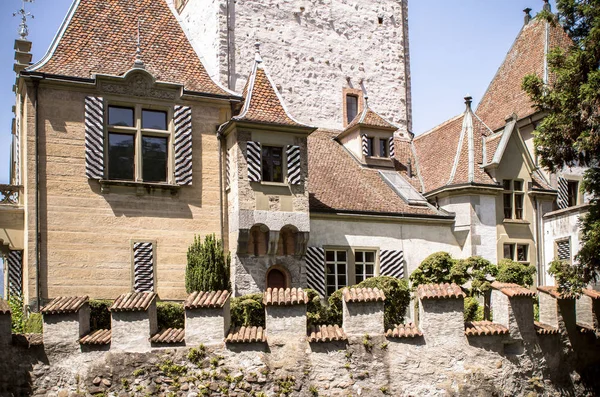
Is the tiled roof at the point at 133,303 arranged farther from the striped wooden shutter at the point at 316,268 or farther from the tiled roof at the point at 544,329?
the striped wooden shutter at the point at 316,268

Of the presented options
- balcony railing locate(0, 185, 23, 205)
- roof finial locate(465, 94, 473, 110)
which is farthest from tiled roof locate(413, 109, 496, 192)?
balcony railing locate(0, 185, 23, 205)

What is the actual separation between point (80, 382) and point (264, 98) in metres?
11.3

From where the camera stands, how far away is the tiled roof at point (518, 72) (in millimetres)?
31078

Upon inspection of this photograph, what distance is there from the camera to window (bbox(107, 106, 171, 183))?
21.4 metres

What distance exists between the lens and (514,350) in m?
16.6

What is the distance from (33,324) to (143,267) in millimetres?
3951

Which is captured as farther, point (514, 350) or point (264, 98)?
point (264, 98)

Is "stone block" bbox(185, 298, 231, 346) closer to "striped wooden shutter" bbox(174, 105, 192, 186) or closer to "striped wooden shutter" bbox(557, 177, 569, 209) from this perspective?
"striped wooden shutter" bbox(174, 105, 192, 186)

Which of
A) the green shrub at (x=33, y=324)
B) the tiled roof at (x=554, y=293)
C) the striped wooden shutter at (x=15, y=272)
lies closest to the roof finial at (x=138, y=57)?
the striped wooden shutter at (x=15, y=272)

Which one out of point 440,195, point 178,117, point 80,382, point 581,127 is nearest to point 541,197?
point 440,195

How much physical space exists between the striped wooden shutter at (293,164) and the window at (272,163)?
9.6 inches

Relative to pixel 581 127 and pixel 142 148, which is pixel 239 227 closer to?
pixel 142 148

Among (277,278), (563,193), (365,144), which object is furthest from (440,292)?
(563,193)

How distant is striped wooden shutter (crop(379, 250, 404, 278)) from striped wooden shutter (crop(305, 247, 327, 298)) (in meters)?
2.32
